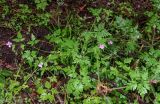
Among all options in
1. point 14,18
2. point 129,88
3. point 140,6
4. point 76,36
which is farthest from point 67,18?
point 129,88

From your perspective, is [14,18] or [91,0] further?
[91,0]

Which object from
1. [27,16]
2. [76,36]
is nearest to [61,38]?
[76,36]

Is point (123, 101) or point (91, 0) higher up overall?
point (91, 0)

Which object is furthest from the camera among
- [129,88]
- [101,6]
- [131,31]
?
[101,6]

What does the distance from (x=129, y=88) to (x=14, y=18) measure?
5.82 feet

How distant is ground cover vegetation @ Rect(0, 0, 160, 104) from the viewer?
13.0 ft

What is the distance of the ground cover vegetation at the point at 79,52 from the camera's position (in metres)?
3.95

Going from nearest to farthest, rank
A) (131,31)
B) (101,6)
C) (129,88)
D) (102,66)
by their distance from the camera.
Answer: (129,88), (102,66), (131,31), (101,6)

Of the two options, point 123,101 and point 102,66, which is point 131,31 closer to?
point 102,66

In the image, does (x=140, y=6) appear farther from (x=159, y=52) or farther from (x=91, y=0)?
(x=159, y=52)

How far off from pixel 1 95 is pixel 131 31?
1.77 m

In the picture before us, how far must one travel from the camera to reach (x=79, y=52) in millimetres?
4242

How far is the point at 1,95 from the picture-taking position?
391cm

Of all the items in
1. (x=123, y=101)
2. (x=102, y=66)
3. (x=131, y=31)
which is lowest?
(x=123, y=101)
